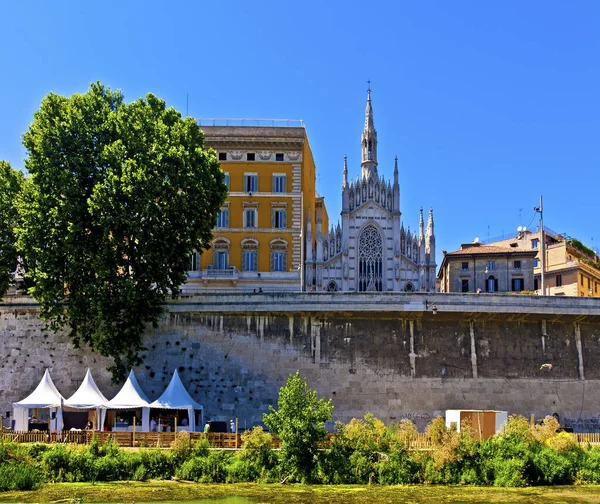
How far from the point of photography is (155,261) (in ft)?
131

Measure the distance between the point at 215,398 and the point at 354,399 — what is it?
603cm

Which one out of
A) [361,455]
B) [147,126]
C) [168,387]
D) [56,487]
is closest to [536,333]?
[361,455]

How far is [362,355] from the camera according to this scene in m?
40.6

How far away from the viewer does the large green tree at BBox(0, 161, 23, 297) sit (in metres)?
41.5

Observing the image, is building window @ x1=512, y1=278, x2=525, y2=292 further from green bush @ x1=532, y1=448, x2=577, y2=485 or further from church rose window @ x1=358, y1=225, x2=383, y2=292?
green bush @ x1=532, y1=448, x2=577, y2=485

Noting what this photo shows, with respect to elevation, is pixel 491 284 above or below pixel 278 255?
below

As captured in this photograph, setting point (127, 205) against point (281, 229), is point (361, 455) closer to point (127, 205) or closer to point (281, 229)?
point (127, 205)

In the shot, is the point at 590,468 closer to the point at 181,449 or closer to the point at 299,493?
the point at 299,493

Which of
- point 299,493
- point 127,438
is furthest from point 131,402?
point 299,493

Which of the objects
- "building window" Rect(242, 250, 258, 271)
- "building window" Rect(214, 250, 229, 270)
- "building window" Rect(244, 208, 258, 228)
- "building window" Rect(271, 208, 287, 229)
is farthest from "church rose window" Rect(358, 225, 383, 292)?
"building window" Rect(214, 250, 229, 270)

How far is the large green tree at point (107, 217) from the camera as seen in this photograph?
3928cm

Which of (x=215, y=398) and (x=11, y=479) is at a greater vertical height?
(x=215, y=398)

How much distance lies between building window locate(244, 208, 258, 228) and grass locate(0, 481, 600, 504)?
104 ft

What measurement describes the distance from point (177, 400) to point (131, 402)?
74.8 inches
